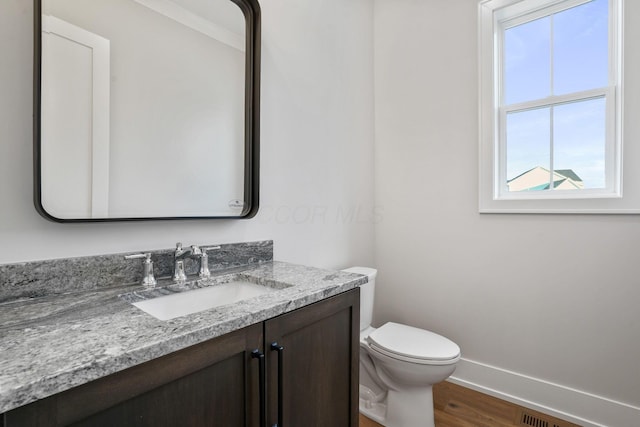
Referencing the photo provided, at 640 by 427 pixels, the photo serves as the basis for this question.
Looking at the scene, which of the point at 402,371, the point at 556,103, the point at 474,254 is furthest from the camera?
the point at 474,254

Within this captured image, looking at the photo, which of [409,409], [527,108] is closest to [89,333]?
[409,409]

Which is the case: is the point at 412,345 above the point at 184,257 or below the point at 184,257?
below

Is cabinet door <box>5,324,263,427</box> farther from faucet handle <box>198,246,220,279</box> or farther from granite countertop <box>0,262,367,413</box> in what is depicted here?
faucet handle <box>198,246,220,279</box>

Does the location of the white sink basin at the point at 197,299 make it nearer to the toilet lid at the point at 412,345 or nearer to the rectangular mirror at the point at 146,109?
the rectangular mirror at the point at 146,109

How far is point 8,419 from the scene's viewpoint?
1.49 ft

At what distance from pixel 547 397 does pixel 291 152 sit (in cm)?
195

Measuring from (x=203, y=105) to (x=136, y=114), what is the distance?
0.27m

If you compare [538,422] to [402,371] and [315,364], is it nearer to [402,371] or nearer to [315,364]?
[402,371]

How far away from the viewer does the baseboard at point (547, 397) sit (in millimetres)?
1528

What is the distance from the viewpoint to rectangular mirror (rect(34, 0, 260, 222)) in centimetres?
92

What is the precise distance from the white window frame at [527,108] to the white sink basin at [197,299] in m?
1.49

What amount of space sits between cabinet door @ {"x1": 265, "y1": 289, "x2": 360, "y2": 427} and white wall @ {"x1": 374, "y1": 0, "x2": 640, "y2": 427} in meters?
1.10

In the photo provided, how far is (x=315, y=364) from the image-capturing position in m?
1.00

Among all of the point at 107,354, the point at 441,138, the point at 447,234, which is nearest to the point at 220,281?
the point at 107,354
